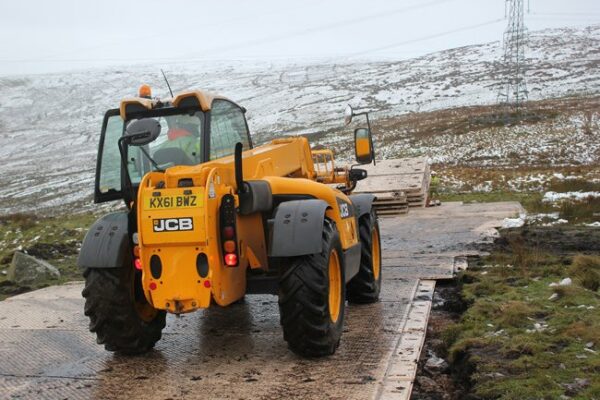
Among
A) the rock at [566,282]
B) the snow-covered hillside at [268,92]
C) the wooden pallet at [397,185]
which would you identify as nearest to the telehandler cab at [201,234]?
the rock at [566,282]

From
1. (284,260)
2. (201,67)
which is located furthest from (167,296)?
(201,67)

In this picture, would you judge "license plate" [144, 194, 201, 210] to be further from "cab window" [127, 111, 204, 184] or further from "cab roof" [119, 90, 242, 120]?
"cab roof" [119, 90, 242, 120]

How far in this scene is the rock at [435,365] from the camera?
5.73 m

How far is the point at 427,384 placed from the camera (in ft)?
17.5

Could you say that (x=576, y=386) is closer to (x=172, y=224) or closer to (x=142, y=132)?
(x=172, y=224)

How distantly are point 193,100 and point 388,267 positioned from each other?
4.74 m

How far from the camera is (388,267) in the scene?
33.5ft

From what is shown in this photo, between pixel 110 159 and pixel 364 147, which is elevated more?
pixel 110 159

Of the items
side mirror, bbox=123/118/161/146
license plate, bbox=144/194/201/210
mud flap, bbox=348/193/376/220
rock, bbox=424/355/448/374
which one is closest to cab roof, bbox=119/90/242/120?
side mirror, bbox=123/118/161/146

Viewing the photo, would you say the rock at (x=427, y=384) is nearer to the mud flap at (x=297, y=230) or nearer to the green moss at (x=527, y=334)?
the green moss at (x=527, y=334)

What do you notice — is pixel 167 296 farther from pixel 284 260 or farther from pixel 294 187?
pixel 294 187

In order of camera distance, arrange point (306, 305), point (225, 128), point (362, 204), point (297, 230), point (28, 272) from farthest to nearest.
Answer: point (28, 272) → point (362, 204) → point (225, 128) → point (297, 230) → point (306, 305)

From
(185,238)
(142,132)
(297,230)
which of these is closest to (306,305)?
(297,230)

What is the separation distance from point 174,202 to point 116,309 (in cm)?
123
